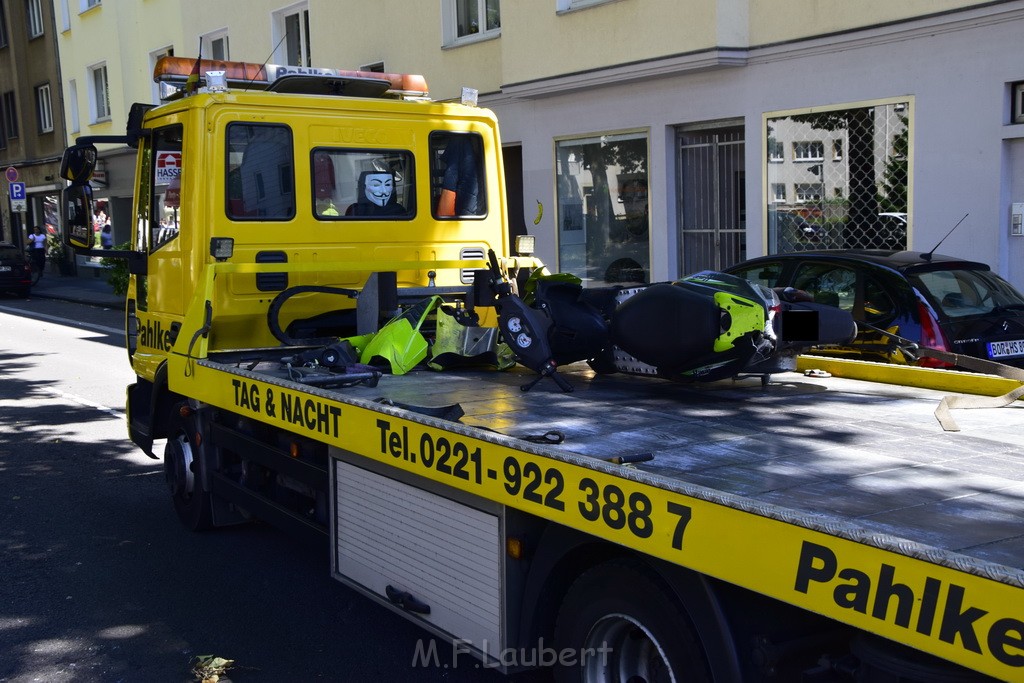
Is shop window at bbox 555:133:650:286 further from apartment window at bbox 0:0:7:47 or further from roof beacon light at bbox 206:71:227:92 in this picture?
apartment window at bbox 0:0:7:47

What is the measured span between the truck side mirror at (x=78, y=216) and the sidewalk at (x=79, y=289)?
58.9 feet

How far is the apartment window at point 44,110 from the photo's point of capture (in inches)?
1454

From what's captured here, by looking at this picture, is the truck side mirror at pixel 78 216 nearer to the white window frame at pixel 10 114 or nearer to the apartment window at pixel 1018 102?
the apartment window at pixel 1018 102

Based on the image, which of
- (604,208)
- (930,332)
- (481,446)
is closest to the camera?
(481,446)

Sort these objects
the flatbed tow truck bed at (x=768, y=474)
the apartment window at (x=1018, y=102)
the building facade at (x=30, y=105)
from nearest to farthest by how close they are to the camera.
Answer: the flatbed tow truck bed at (x=768, y=474) → the apartment window at (x=1018, y=102) → the building facade at (x=30, y=105)

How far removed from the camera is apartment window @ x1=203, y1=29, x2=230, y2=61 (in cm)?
2503

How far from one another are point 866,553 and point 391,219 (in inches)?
199

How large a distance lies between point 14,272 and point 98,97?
298 inches

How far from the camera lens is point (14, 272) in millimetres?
27984

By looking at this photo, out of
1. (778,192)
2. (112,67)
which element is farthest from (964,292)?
(112,67)

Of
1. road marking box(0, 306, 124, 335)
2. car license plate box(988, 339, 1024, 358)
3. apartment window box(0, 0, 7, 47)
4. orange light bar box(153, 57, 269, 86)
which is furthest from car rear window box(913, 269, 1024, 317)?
apartment window box(0, 0, 7, 47)

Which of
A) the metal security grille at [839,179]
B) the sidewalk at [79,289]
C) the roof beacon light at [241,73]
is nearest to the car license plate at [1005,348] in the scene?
the metal security grille at [839,179]

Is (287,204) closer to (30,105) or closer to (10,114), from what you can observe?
(30,105)

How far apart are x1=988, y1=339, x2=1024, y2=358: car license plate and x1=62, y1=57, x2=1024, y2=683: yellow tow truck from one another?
2950 millimetres
